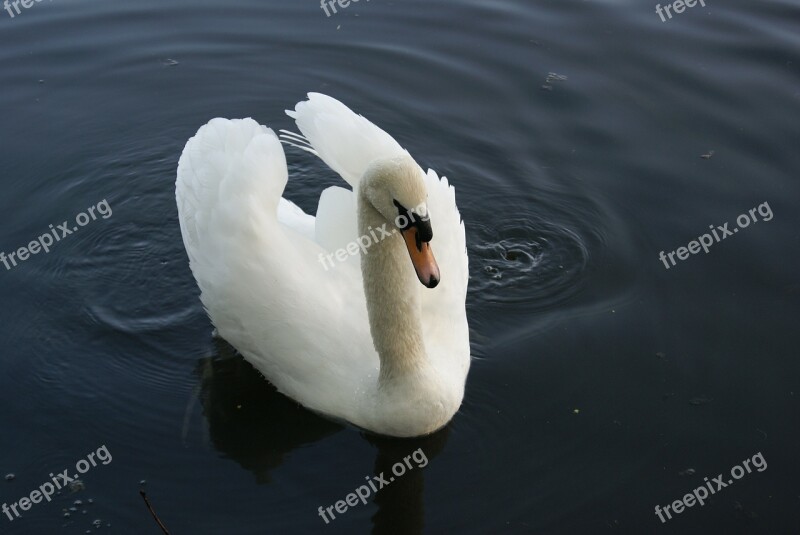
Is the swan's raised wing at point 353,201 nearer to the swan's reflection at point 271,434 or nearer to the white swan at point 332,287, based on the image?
the white swan at point 332,287

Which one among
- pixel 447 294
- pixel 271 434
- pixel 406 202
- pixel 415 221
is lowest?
pixel 271 434

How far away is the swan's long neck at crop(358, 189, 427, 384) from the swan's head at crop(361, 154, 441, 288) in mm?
234

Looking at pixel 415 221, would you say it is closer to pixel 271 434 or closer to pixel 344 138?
pixel 344 138

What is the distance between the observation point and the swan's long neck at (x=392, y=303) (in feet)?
20.1

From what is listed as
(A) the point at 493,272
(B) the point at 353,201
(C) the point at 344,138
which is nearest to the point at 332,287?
(B) the point at 353,201

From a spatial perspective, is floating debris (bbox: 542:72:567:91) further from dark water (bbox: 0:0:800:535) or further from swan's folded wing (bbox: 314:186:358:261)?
swan's folded wing (bbox: 314:186:358:261)

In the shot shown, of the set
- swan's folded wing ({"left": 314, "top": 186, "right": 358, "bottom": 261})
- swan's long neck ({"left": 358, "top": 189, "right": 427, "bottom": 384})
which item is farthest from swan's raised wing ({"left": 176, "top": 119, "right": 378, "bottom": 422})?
swan's long neck ({"left": 358, "top": 189, "right": 427, "bottom": 384})

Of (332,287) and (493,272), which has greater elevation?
(332,287)

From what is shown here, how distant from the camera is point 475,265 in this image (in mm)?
8102

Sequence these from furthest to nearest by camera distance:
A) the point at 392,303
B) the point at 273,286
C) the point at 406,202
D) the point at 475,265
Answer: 1. the point at 475,265
2. the point at 273,286
3. the point at 392,303
4. the point at 406,202

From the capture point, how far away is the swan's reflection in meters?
6.11

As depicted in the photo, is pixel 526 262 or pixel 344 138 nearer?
pixel 344 138

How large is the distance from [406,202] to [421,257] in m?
0.33

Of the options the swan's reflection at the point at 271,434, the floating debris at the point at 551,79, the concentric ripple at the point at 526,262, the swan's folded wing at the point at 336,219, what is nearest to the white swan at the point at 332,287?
the swan's folded wing at the point at 336,219
